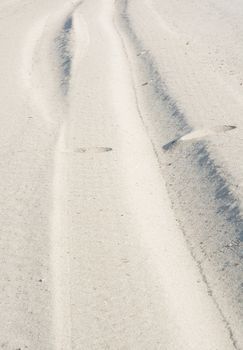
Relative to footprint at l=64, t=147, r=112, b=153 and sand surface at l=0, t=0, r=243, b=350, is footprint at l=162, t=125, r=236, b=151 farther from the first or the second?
footprint at l=64, t=147, r=112, b=153

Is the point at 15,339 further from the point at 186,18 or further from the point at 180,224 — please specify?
the point at 186,18

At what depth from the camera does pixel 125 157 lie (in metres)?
6.00

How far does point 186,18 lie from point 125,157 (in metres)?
6.94

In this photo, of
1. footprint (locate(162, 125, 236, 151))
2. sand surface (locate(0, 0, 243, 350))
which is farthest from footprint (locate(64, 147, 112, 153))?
footprint (locate(162, 125, 236, 151))

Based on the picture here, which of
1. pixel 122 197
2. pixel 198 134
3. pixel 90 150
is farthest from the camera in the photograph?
pixel 198 134

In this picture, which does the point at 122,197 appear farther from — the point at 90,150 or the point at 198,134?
the point at 198,134

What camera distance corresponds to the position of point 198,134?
20.8 ft

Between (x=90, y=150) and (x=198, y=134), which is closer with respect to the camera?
(x=90, y=150)

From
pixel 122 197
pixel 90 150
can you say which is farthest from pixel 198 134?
pixel 122 197

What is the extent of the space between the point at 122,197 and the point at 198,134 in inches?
55.1

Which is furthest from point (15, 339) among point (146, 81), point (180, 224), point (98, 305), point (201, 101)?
point (146, 81)

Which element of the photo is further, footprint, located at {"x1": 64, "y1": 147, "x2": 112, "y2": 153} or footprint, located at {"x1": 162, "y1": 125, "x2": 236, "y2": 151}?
footprint, located at {"x1": 162, "y1": 125, "x2": 236, "y2": 151}

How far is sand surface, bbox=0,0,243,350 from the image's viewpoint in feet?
12.5

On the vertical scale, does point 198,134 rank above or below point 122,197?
below
